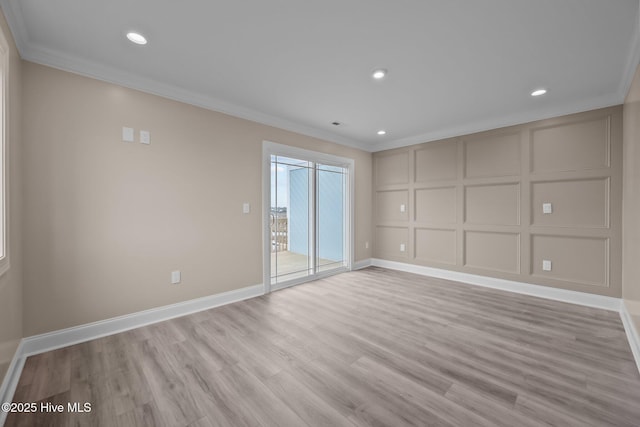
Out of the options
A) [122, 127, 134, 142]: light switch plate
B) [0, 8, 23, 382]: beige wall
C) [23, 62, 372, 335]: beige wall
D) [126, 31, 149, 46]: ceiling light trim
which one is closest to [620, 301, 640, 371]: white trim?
[23, 62, 372, 335]: beige wall

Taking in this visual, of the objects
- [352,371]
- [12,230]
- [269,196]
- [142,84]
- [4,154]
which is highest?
[142,84]

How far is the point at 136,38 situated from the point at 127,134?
940 millimetres

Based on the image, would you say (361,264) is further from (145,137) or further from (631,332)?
(145,137)

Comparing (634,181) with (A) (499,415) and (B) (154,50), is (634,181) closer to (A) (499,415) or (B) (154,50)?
(A) (499,415)

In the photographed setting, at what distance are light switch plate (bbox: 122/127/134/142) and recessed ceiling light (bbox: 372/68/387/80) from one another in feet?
8.46

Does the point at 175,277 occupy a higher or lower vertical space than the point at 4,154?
lower

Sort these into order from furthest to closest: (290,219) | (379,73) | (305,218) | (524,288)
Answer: (305,218), (290,219), (524,288), (379,73)

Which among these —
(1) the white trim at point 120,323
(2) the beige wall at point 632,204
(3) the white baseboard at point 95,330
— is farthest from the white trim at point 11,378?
(2) the beige wall at point 632,204

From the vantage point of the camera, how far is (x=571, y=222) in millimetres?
3418

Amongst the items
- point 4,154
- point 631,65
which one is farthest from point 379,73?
→ point 4,154

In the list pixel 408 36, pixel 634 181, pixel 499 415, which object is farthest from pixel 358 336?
pixel 634 181

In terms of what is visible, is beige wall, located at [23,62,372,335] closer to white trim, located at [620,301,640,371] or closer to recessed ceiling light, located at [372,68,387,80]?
recessed ceiling light, located at [372,68,387,80]

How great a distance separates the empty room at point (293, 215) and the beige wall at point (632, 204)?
0.06 m

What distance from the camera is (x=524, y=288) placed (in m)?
3.76
